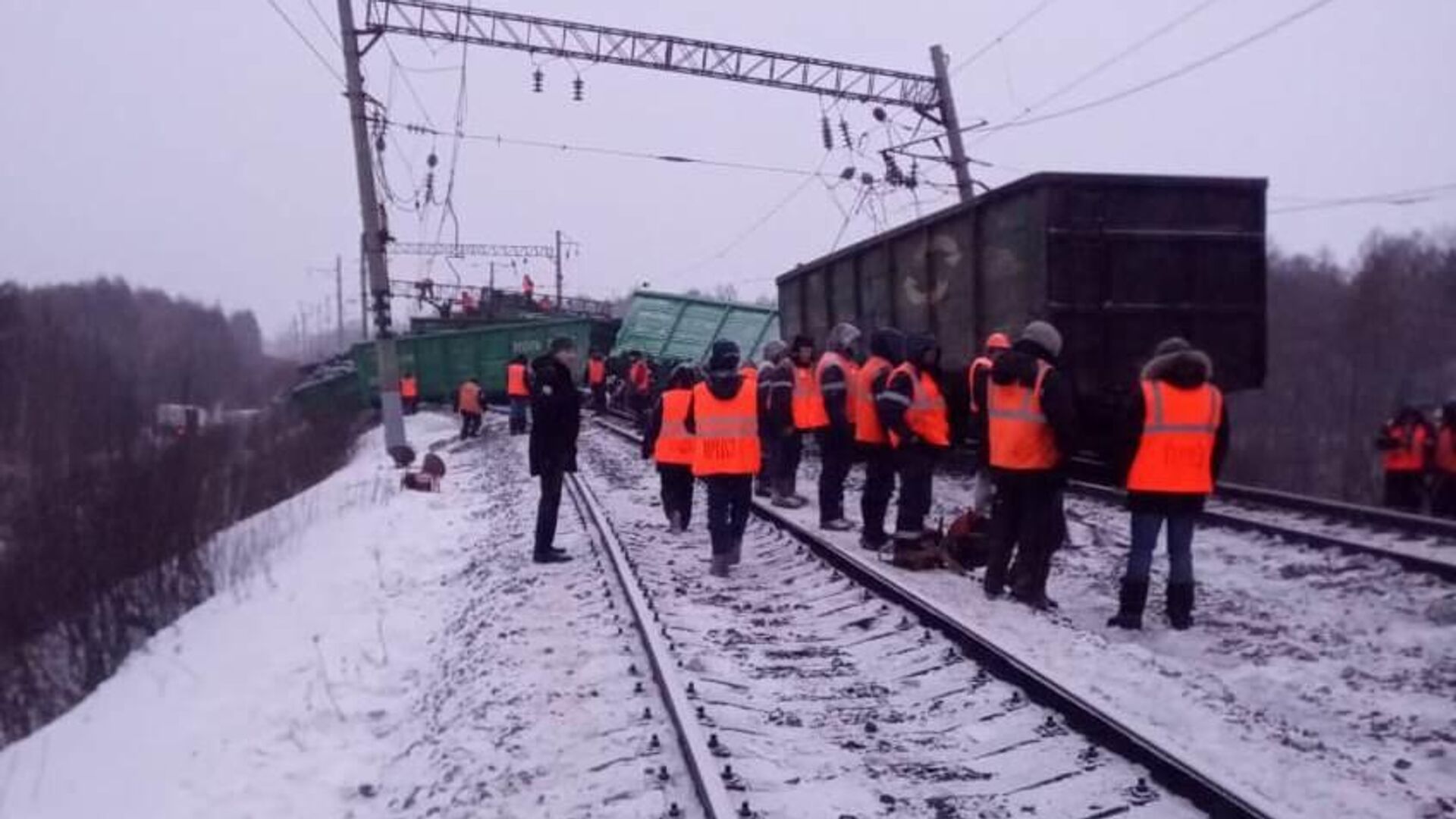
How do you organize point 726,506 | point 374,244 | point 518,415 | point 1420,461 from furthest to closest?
1. point 518,415
2. point 374,244
3. point 1420,461
4. point 726,506

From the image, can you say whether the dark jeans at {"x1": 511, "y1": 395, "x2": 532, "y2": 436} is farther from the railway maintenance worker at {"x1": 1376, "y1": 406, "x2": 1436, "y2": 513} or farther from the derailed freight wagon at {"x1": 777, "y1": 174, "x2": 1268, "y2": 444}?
the railway maintenance worker at {"x1": 1376, "y1": 406, "x2": 1436, "y2": 513}

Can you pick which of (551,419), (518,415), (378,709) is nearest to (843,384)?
(551,419)

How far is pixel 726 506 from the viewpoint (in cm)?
865

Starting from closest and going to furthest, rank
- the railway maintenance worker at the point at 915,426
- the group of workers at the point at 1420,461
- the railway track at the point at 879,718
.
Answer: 1. the railway track at the point at 879,718
2. the railway maintenance worker at the point at 915,426
3. the group of workers at the point at 1420,461

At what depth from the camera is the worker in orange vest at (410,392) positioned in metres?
35.4

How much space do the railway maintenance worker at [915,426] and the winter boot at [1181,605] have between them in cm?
196

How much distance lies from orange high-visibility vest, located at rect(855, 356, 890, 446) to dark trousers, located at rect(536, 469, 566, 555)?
2379mm

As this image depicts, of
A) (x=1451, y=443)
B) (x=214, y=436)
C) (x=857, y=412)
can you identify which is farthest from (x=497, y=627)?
(x=214, y=436)

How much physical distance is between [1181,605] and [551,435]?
15.5 feet

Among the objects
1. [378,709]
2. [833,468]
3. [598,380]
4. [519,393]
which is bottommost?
[378,709]

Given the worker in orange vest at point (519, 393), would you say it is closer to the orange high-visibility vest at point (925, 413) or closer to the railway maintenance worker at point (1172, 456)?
the orange high-visibility vest at point (925, 413)

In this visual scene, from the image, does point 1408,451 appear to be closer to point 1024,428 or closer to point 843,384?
point 843,384

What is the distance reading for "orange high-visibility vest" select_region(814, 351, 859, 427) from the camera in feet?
33.2

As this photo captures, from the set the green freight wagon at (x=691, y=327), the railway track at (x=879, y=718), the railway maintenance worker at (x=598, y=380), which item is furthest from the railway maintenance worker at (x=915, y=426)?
the railway maintenance worker at (x=598, y=380)
